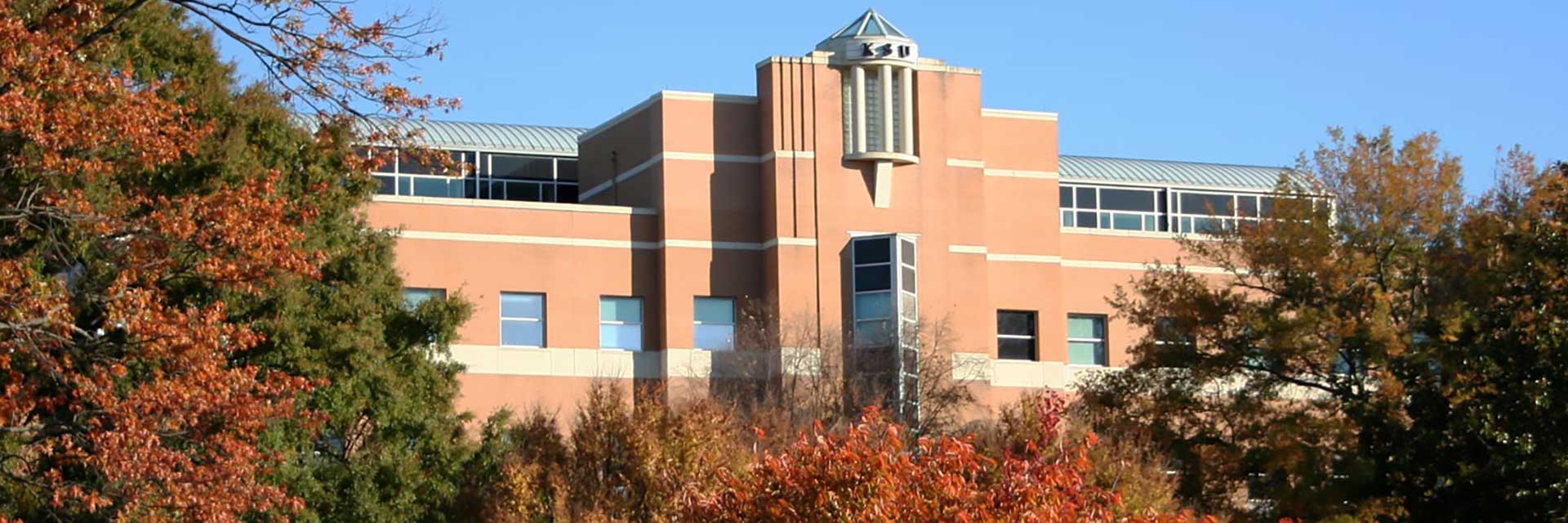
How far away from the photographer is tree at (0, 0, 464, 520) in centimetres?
2406

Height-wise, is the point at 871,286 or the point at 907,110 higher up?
the point at 907,110

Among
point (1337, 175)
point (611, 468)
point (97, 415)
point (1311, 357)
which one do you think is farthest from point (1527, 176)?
point (97, 415)

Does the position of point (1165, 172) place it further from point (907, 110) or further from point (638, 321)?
point (638, 321)

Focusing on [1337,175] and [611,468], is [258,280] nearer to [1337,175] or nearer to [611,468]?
[611,468]

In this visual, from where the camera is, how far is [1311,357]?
4594 cm

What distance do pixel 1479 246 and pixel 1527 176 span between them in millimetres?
8087

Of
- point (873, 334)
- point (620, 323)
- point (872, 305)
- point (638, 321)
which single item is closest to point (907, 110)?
point (872, 305)

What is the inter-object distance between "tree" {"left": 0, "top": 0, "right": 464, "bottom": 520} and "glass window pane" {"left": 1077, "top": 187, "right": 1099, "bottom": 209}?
131 feet

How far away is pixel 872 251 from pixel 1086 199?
1389cm

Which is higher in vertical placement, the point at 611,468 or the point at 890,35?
the point at 890,35

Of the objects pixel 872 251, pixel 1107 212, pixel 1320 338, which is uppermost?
pixel 1107 212

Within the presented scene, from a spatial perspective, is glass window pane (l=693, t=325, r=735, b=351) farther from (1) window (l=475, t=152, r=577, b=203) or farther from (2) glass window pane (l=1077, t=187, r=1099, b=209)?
(2) glass window pane (l=1077, t=187, r=1099, b=209)

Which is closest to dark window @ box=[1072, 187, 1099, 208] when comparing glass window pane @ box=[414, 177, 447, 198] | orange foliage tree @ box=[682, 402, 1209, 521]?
glass window pane @ box=[414, 177, 447, 198]

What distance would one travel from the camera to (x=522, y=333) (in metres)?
60.9
